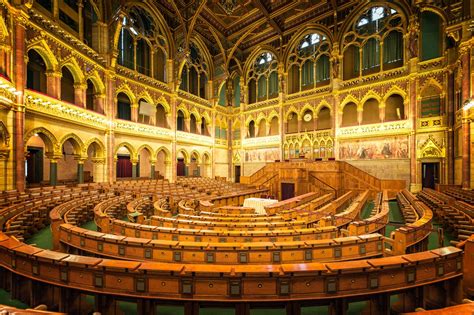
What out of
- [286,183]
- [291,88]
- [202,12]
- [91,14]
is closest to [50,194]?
[91,14]

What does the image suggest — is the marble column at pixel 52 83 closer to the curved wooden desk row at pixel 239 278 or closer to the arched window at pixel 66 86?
the arched window at pixel 66 86

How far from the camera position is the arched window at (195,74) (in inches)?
861

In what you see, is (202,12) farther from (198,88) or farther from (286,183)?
(286,183)

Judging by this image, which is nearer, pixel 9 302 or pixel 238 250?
pixel 9 302

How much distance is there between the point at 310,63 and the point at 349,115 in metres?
6.39

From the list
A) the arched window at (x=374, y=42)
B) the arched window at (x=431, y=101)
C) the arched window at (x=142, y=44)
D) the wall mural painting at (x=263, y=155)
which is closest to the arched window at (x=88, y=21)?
the arched window at (x=142, y=44)

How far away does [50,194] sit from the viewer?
9.27 meters

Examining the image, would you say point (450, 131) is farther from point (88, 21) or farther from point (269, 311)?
point (88, 21)

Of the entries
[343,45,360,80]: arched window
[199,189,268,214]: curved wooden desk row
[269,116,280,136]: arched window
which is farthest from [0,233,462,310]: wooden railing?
[269,116,280,136]: arched window

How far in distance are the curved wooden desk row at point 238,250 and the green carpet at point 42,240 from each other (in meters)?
2.93

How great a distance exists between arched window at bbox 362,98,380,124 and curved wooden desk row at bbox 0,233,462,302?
57.3 feet

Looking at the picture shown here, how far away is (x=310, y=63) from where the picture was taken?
68.5ft

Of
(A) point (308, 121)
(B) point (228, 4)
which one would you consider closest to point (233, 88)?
(B) point (228, 4)

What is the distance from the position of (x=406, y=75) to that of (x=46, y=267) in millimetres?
20947
